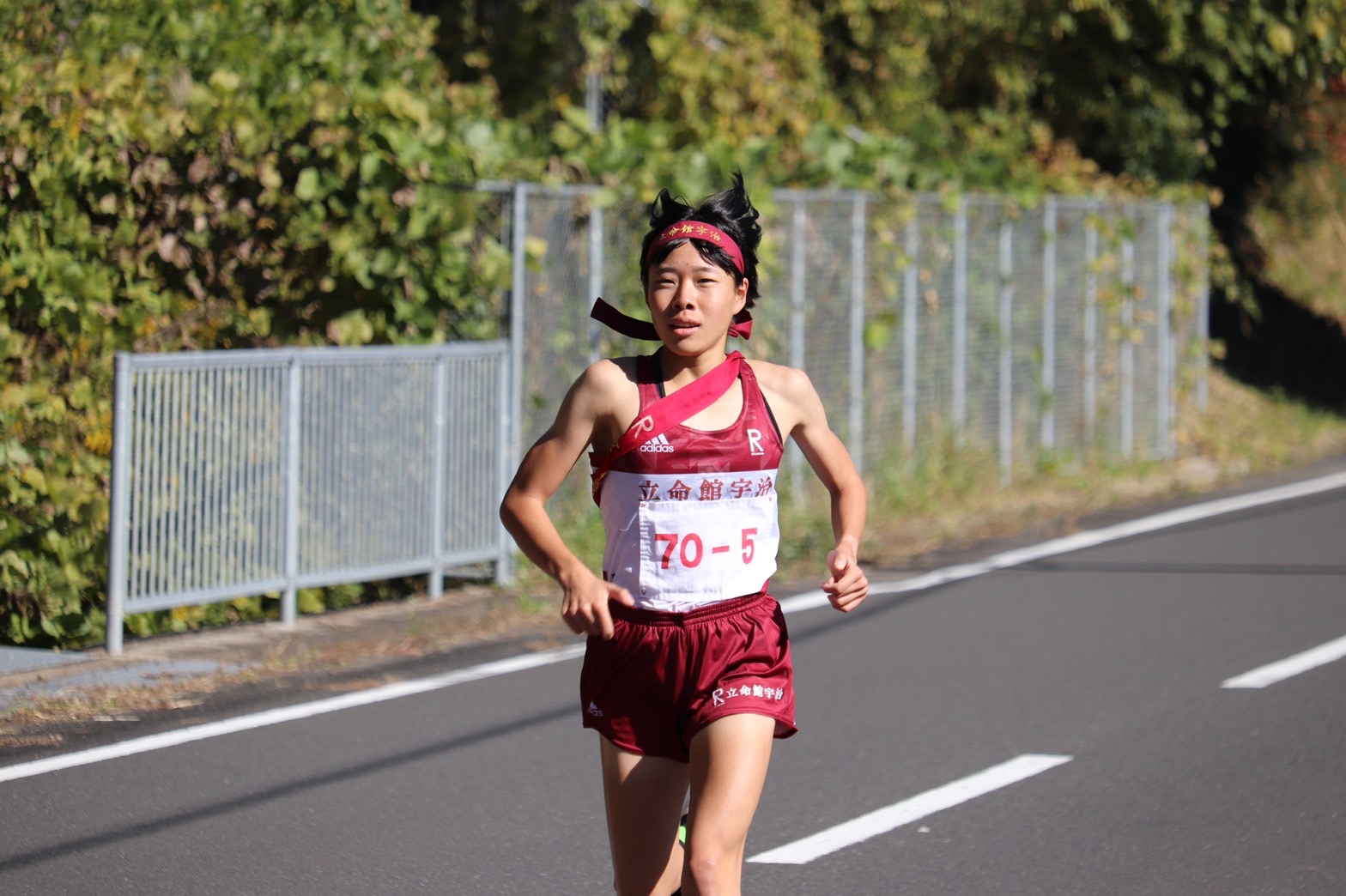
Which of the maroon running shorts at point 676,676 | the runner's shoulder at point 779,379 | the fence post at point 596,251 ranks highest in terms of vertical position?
the fence post at point 596,251

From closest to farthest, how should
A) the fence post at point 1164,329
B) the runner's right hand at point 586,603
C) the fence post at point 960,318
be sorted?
the runner's right hand at point 586,603 < the fence post at point 960,318 < the fence post at point 1164,329

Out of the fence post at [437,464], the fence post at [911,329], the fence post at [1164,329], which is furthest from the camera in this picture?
the fence post at [1164,329]

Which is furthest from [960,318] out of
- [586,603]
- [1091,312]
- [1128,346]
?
[586,603]

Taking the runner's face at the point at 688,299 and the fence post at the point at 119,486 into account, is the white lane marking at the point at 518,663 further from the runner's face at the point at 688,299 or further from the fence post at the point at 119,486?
the runner's face at the point at 688,299

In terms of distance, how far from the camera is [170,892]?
5059 millimetres

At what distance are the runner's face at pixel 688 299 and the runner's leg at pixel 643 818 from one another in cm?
88

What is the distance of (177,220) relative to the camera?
939 centimetres

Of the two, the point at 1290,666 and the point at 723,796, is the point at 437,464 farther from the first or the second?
the point at 723,796

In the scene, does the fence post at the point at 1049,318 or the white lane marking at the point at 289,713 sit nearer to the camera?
the white lane marking at the point at 289,713

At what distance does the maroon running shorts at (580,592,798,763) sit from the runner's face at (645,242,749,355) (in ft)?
1.88

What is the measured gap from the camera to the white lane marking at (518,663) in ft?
21.6

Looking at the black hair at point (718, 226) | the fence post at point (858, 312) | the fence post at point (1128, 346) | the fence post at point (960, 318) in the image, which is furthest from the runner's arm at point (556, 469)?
the fence post at point (1128, 346)

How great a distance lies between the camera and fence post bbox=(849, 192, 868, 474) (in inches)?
539

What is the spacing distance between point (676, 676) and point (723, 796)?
0.90 feet
